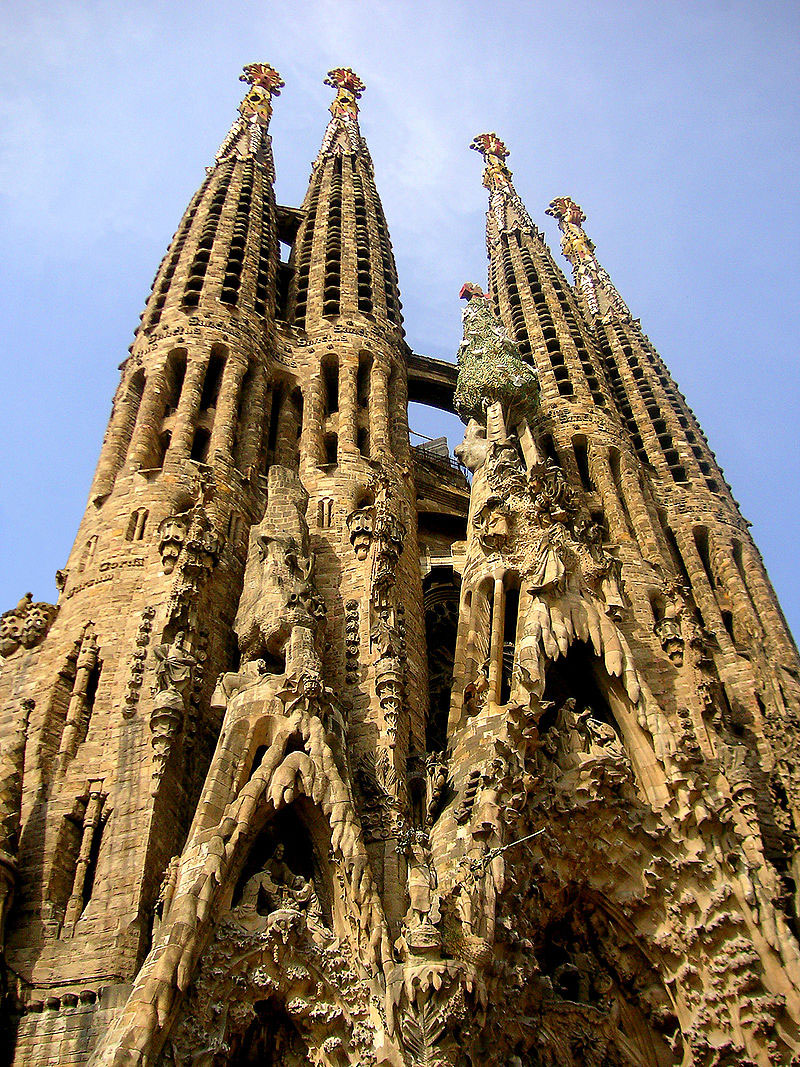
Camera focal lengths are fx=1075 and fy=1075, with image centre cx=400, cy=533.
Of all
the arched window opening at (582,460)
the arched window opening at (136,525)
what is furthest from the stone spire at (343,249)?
the arched window opening at (136,525)

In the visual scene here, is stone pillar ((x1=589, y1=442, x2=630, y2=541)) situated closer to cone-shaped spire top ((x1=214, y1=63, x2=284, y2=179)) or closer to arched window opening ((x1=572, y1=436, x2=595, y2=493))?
arched window opening ((x1=572, y1=436, x2=595, y2=493))

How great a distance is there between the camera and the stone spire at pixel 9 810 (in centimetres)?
1206

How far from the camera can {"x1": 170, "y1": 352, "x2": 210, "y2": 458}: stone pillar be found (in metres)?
19.6

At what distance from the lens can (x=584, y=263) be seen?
4284 cm

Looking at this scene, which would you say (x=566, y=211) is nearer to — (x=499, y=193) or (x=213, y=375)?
(x=499, y=193)

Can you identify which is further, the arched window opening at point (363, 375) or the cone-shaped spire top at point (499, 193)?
the cone-shaped spire top at point (499, 193)

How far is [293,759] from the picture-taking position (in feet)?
44.5

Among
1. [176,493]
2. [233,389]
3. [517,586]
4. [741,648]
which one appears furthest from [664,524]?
[176,493]

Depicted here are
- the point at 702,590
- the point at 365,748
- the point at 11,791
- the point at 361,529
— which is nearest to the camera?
the point at 11,791

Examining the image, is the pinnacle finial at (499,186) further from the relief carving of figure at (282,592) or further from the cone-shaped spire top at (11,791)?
the cone-shaped spire top at (11,791)

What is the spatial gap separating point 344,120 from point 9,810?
108 feet

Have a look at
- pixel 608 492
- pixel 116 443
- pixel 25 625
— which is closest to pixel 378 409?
pixel 608 492

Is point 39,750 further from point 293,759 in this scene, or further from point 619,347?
point 619,347

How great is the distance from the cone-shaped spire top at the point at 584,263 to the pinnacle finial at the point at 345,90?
10.4m
